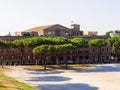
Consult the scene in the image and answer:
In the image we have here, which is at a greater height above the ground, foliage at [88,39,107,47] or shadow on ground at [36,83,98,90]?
foliage at [88,39,107,47]

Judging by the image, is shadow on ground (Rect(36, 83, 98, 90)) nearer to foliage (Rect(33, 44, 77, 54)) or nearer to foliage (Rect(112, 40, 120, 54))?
foliage (Rect(33, 44, 77, 54))

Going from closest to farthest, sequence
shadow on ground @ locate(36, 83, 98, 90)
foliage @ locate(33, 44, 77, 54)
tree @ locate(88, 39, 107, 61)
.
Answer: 1. shadow on ground @ locate(36, 83, 98, 90)
2. foliage @ locate(33, 44, 77, 54)
3. tree @ locate(88, 39, 107, 61)

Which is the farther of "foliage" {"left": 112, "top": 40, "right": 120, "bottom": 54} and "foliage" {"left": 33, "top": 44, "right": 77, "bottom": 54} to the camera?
"foliage" {"left": 112, "top": 40, "right": 120, "bottom": 54}

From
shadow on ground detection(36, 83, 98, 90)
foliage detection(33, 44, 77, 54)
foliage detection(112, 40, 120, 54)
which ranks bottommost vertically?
shadow on ground detection(36, 83, 98, 90)

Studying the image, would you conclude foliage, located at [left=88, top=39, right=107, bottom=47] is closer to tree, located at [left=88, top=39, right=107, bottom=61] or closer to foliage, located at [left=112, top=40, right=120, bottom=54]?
tree, located at [left=88, top=39, right=107, bottom=61]

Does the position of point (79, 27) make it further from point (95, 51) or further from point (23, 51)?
point (23, 51)

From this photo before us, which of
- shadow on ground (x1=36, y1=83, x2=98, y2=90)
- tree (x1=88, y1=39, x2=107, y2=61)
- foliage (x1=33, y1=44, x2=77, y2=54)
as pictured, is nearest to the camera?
→ shadow on ground (x1=36, y1=83, x2=98, y2=90)

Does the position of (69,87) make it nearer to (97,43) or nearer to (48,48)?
(48,48)

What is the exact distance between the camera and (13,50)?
471 feet

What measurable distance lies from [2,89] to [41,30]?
107 meters

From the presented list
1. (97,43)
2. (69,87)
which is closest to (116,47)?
(97,43)

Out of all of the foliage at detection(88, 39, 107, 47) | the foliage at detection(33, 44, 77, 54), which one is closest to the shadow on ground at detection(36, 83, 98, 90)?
the foliage at detection(33, 44, 77, 54)

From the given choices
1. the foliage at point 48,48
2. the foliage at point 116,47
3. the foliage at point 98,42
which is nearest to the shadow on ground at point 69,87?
the foliage at point 48,48

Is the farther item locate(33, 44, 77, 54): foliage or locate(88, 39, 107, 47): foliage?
locate(88, 39, 107, 47): foliage
